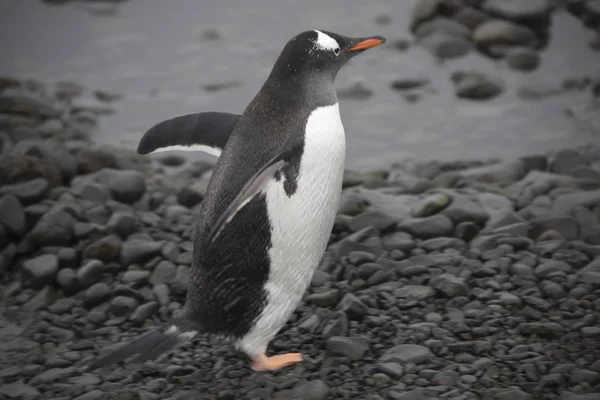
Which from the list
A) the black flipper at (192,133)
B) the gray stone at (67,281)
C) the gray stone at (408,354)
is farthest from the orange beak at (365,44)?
the gray stone at (67,281)

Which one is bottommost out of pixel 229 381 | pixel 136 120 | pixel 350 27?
pixel 229 381

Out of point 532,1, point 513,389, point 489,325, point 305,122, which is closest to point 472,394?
point 513,389

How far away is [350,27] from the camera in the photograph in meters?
7.88

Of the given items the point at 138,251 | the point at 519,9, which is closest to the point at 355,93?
the point at 519,9

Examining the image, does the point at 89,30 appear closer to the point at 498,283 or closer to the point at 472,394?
the point at 498,283

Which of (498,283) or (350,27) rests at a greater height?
(350,27)

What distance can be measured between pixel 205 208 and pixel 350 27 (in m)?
4.79

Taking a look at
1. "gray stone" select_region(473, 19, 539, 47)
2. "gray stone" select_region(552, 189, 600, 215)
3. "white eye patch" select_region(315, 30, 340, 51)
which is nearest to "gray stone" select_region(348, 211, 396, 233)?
"gray stone" select_region(552, 189, 600, 215)

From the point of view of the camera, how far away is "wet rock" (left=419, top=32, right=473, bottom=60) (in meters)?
7.32

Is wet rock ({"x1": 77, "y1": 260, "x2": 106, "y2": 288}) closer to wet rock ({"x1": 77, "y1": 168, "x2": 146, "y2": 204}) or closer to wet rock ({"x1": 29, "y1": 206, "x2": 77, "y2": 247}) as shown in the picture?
wet rock ({"x1": 29, "y1": 206, "x2": 77, "y2": 247})

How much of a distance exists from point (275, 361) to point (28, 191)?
6.92ft

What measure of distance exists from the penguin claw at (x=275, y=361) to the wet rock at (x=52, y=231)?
61.7 inches

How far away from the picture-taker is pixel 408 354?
3.45 meters

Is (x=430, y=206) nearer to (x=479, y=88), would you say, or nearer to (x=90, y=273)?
(x=90, y=273)
